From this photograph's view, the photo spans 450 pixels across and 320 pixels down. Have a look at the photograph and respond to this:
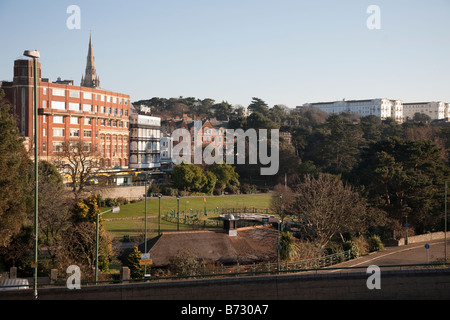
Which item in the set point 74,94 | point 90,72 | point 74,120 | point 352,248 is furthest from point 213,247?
point 90,72

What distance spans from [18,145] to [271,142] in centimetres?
6756

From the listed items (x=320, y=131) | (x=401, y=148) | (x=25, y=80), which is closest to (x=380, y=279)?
(x=401, y=148)

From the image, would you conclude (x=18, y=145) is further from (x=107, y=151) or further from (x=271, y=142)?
(x=271, y=142)

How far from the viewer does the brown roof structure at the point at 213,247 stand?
1315 inches

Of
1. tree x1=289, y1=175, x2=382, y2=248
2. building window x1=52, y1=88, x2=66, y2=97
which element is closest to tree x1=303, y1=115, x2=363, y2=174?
tree x1=289, y1=175, x2=382, y2=248

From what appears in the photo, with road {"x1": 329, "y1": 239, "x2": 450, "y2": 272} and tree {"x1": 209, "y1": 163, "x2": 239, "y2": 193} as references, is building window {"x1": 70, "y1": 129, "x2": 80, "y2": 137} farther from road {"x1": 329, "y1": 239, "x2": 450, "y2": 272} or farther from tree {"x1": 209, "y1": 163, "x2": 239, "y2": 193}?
road {"x1": 329, "y1": 239, "x2": 450, "y2": 272}

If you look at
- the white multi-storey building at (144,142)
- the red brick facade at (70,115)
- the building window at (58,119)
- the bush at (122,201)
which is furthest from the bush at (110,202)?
the white multi-storey building at (144,142)

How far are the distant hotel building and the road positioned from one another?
1627 inches

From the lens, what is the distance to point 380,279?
2173 cm

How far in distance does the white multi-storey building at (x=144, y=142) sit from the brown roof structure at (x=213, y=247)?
52.7 meters

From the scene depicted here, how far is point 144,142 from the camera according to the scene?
90.5 m

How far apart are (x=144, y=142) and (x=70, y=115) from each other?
21570mm

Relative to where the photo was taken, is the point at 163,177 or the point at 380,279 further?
the point at 163,177

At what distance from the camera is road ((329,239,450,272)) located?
3853 cm
